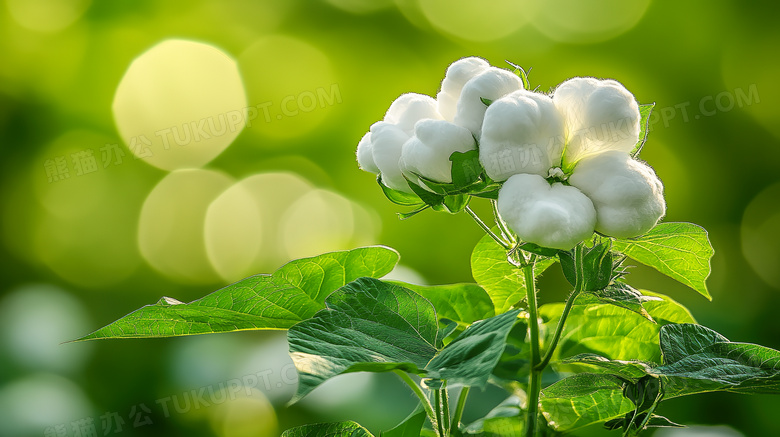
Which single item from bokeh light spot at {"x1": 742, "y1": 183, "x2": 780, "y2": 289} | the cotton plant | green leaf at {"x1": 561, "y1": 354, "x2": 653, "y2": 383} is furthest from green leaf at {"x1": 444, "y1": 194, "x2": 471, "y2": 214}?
bokeh light spot at {"x1": 742, "y1": 183, "x2": 780, "y2": 289}

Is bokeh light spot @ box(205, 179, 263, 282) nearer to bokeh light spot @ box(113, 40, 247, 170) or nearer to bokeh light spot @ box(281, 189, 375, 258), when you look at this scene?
bokeh light spot @ box(281, 189, 375, 258)

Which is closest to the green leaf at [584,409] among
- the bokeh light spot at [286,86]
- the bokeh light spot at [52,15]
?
the bokeh light spot at [286,86]

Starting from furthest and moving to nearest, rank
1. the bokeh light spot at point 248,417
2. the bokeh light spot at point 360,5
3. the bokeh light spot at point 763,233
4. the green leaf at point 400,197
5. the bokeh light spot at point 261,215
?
the bokeh light spot at point 360,5
the bokeh light spot at point 261,215
the bokeh light spot at point 763,233
the bokeh light spot at point 248,417
the green leaf at point 400,197

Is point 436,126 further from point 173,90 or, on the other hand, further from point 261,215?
point 173,90

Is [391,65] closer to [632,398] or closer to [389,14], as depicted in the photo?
[389,14]

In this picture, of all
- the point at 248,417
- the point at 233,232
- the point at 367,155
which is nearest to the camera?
the point at 367,155

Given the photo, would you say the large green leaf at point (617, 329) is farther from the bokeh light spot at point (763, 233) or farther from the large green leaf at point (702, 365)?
the bokeh light spot at point (763, 233)

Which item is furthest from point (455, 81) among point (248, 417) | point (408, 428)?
point (248, 417)
